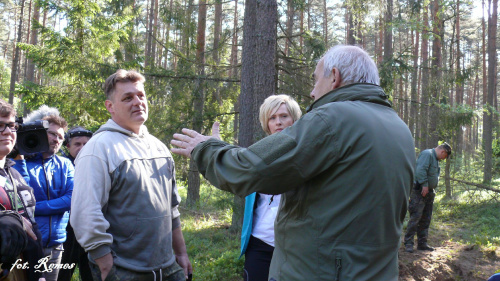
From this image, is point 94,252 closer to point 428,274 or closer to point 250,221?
point 250,221

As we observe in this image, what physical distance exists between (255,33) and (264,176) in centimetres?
569

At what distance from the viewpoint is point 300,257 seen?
1825 millimetres

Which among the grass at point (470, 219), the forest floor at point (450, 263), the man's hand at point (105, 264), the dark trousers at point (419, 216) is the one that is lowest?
the forest floor at point (450, 263)

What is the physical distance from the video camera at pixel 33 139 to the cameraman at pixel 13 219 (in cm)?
38

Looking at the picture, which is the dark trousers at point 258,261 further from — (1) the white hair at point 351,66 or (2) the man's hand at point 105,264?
(1) the white hair at point 351,66

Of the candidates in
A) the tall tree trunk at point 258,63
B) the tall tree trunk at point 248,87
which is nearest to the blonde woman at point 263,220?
the tall tree trunk at point 258,63

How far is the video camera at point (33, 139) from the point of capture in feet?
11.0

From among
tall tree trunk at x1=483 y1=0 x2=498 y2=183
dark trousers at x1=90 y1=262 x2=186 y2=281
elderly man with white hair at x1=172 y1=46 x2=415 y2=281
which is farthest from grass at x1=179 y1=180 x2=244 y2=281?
tall tree trunk at x1=483 y1=0 x2=498 y2=183

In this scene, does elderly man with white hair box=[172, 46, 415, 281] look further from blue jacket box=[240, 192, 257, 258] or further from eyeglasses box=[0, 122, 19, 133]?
eyeglasses box=[0, 122, 19, 133]

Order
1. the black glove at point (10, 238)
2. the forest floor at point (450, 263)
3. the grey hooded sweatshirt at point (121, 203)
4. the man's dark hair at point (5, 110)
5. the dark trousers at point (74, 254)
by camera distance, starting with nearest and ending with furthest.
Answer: the black glove at point (10, 238), the grey hooded sweatshirt at point (121, 203), the man's dark hair at point (5, 110), the dark trousers at point (74, 254), the forest floor at point (450, 263)

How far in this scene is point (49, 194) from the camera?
12.2 ft

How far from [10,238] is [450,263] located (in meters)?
7.85

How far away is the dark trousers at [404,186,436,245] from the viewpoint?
8281 millimetres

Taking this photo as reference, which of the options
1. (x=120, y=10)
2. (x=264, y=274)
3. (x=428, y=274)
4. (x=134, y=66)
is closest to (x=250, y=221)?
(x=264, y=274)
